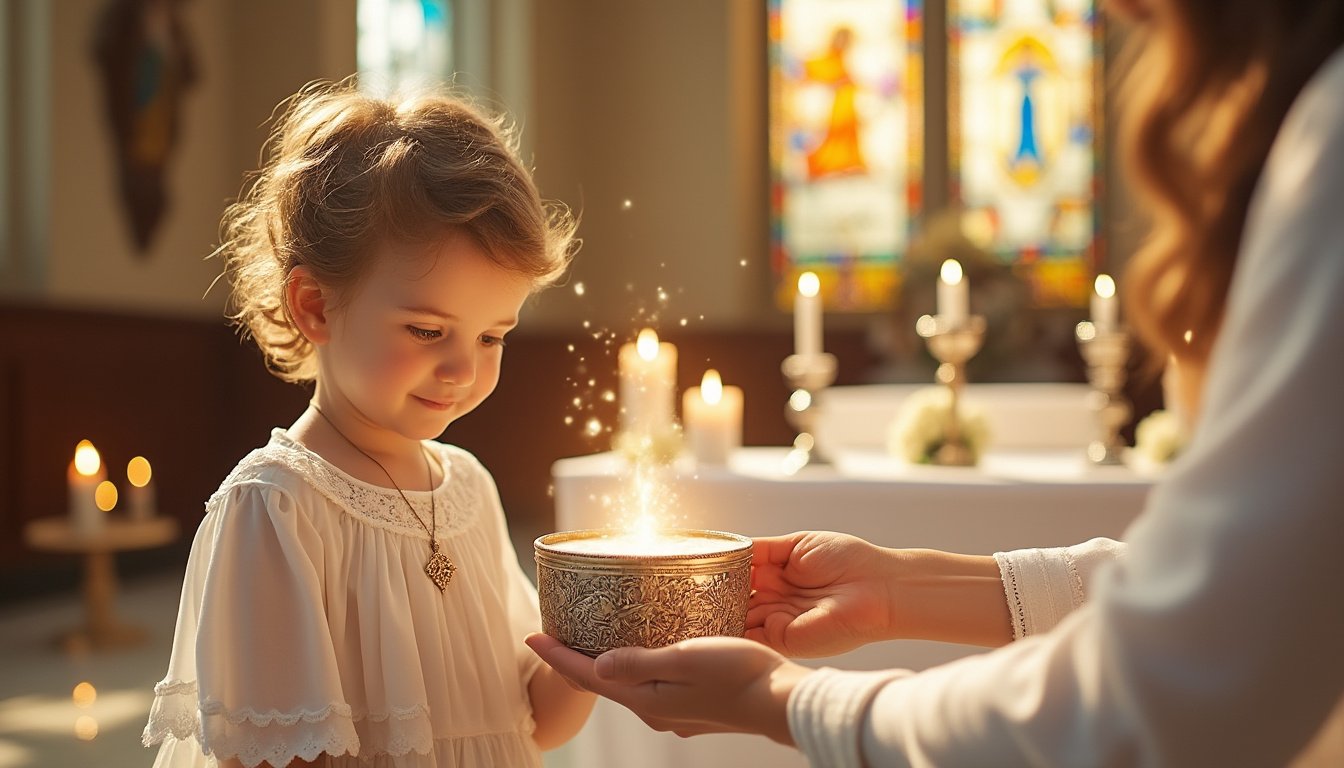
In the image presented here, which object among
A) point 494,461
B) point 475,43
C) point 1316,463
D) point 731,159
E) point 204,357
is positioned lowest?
point 494,461

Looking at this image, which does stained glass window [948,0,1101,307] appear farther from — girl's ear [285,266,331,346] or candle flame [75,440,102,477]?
girl's ear [285,266,331,346]

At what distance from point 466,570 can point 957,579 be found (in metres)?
0.62

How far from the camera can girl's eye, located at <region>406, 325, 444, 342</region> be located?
125 centimetres

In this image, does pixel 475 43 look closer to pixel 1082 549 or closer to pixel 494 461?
pixel 494 461

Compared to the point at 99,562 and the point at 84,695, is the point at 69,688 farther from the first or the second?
the point at 99,562

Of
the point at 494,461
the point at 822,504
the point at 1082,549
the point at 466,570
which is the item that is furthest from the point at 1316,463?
the point at 494,461

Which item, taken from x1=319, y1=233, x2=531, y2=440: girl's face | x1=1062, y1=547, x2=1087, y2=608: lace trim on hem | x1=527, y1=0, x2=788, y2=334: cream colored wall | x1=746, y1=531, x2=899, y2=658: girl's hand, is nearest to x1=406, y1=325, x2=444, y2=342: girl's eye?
x1=319, y1=233, x2=531, y2=440: girl's face

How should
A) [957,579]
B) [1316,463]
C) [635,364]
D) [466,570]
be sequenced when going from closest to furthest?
[1316,463] → [466,570] → [957,579] → [635,364]

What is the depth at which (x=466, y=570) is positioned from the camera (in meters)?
1.40

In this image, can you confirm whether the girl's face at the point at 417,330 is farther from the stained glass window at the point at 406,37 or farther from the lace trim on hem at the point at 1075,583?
the stained glass window at the point at 406,37

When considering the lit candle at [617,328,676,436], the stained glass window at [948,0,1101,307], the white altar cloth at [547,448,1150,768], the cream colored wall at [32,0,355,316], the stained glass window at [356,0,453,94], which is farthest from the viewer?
the stained glass window at [948,0,1101,307]

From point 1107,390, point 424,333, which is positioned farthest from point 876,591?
point 1107,390

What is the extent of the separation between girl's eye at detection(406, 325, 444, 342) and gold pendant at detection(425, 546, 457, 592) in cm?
26

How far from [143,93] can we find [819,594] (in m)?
5.59
